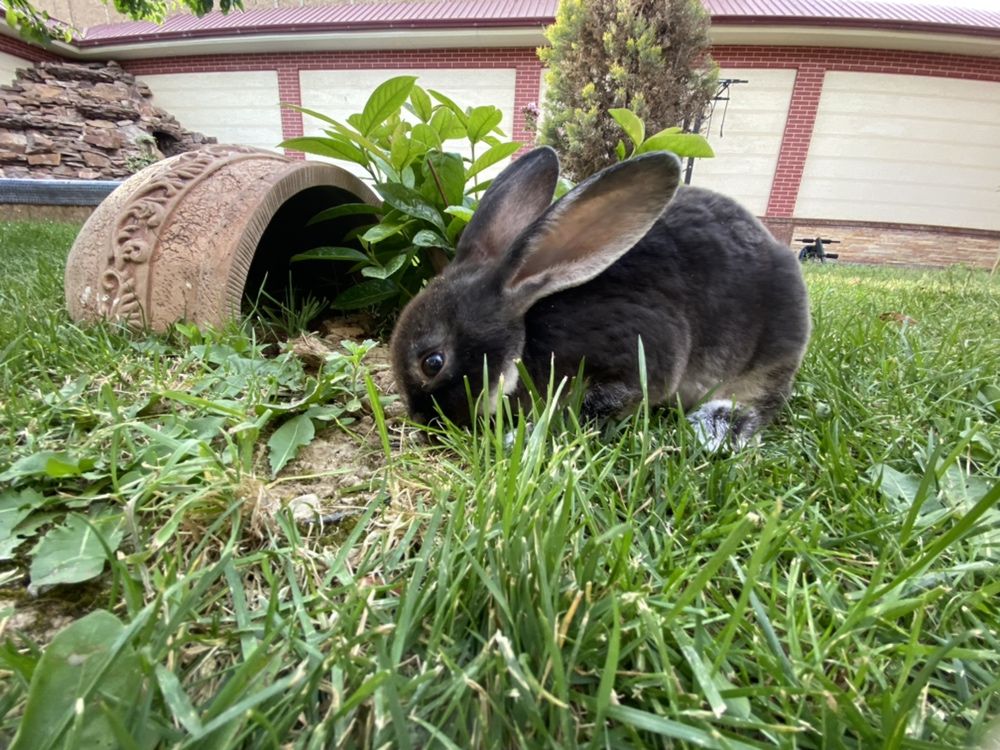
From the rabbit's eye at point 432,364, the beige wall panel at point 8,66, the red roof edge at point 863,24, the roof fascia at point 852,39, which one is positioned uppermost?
the red roof edge at point 863,24

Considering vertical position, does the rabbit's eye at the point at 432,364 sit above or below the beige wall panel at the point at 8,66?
below

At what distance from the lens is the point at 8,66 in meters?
14.3

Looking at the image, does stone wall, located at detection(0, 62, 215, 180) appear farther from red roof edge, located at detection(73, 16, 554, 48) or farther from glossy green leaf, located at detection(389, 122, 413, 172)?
glossy green leaf, located at detection(389, 122, 413, 172)

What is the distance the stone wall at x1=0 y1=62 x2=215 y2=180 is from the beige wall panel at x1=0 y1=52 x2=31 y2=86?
83cm

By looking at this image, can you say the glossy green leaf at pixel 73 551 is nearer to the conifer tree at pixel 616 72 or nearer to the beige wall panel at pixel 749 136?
the conifer tree at pixel 616 72

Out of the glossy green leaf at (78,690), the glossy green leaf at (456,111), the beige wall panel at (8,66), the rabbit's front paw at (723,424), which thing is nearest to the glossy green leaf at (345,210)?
the glossy green leaf at (456,111)

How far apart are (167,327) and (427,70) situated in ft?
45.4

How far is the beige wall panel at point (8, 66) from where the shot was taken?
14.1 metres

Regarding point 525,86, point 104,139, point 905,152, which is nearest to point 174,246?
point 525,86

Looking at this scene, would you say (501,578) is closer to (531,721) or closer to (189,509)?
(531,721)

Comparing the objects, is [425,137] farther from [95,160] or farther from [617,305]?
[95,160]

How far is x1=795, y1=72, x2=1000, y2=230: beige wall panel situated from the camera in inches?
509

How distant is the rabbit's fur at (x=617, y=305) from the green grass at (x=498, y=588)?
208 millimetres

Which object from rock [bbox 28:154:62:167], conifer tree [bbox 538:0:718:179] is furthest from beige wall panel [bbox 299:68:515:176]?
conifer tree [bbox 538:0:718:179]
